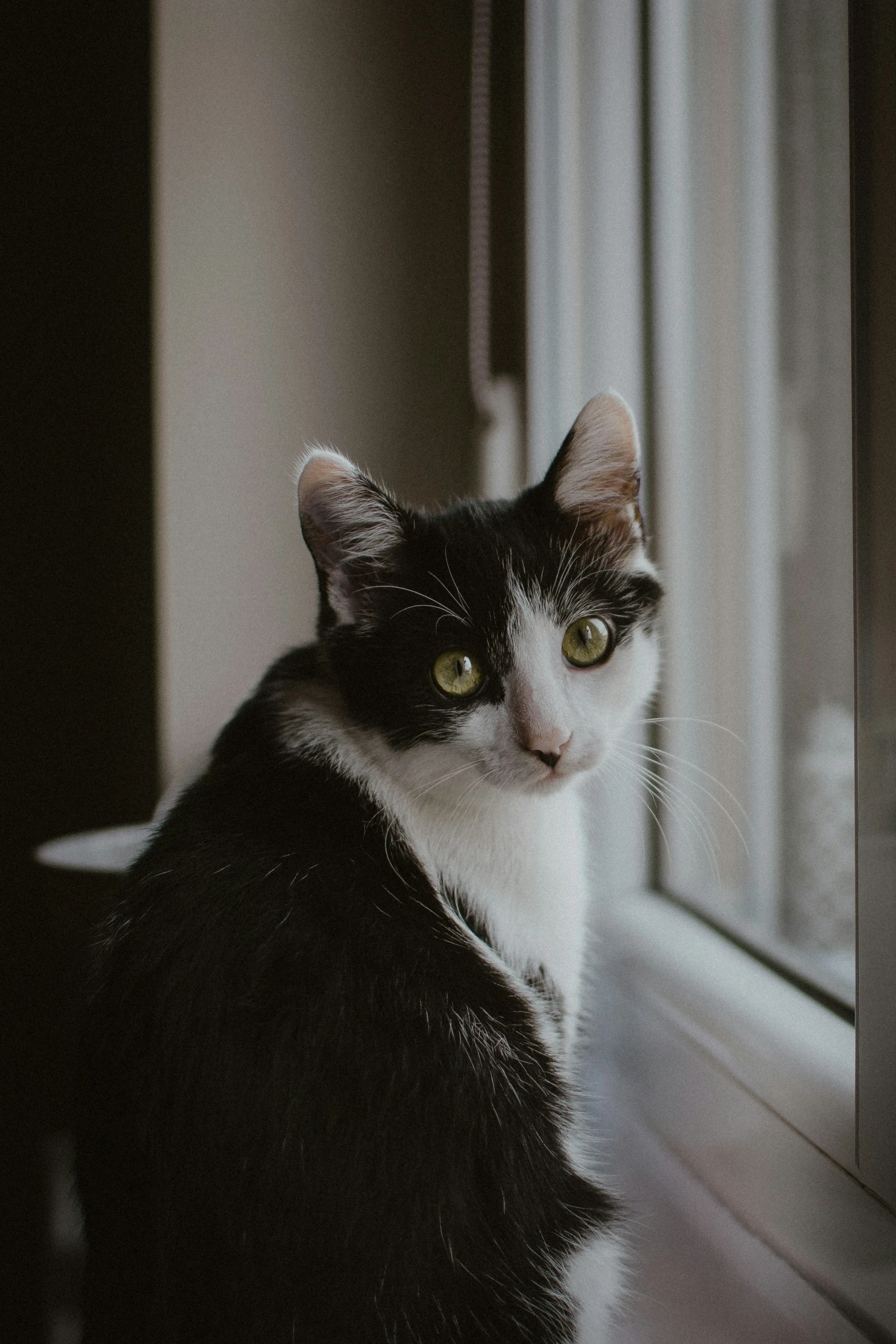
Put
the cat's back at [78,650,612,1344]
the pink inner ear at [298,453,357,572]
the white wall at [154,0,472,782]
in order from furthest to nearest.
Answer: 1. the white wall at [154,0,472,782]
2. the pink inner ear at [298,453,357,572]
3. the cat's back at [78,650,612,1344]

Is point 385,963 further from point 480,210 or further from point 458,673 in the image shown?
point 480,210

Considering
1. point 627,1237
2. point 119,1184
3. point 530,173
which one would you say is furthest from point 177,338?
point 627,1237

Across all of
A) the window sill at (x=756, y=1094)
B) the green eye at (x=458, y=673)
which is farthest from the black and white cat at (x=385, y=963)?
the window sill at (x=756, y=1094)

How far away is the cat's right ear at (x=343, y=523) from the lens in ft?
1.82

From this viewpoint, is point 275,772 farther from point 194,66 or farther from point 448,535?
point 194,66

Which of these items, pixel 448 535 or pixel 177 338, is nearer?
pixel 448 535

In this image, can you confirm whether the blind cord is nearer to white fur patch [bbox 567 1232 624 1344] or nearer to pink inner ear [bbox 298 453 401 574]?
pink inner ear [bbox 298 453 401 574]

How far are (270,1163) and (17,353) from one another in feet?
3.46

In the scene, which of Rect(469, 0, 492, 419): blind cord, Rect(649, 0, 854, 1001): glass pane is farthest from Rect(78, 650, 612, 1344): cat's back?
Rect(469, 0, 492, 419): blind cord

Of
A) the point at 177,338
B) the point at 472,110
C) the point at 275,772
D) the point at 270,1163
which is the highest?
the point at 472,110

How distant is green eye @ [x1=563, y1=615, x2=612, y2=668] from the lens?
614 millimetres

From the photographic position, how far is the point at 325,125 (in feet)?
2.56

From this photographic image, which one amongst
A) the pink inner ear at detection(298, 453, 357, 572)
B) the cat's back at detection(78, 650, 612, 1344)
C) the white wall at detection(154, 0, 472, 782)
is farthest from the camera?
the white wall at detection(154, 0, 472, 782)

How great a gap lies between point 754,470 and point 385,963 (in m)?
0.74
